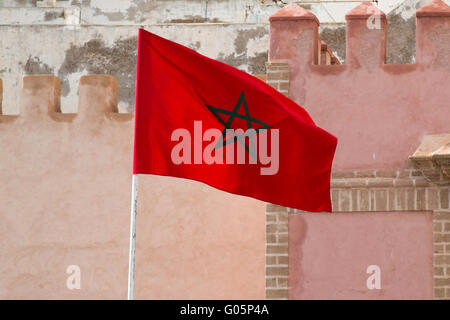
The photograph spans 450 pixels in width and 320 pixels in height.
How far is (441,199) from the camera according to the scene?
17.8 m

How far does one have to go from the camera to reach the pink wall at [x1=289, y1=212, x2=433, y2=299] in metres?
17.8

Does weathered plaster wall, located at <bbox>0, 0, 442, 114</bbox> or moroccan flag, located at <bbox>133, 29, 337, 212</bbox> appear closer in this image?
moroccan flag, located at <bbox>133, 29, 337, 212</bbox>

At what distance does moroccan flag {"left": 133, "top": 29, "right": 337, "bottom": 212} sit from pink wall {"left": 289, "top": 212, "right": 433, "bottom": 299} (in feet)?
6.02

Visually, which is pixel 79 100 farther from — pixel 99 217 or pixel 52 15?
pixel 52 15

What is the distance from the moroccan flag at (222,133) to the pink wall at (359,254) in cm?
183

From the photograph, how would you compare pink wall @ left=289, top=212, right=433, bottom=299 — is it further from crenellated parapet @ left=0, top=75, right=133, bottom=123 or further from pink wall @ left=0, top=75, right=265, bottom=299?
crenellated parapet @ left=0, top=75, right=133, bottom=123

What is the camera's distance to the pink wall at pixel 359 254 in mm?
17844

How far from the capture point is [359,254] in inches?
707

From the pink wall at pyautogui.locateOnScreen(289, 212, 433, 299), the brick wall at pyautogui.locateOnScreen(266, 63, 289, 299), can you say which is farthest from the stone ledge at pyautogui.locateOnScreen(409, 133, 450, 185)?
the brick wall at pyautogui.locateOnScreen(266, 63, 289, 299)

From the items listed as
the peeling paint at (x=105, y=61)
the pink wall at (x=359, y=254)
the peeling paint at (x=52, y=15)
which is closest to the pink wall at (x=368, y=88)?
the pink wall at (x=359, y=254)

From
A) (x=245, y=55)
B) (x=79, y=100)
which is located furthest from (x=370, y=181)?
(x=245, y=55)

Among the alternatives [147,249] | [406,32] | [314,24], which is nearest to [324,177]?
[314,24]

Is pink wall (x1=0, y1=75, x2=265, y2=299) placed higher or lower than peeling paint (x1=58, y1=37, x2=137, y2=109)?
lower

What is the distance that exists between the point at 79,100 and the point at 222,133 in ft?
14.9
